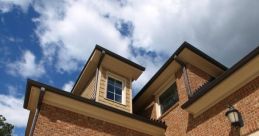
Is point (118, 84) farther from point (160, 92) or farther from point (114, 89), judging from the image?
point (160, 92)

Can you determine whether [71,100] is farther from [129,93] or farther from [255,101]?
[255,101]

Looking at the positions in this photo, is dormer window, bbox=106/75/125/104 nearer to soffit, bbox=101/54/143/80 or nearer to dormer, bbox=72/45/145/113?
dormer, bbox=72/45/145/113

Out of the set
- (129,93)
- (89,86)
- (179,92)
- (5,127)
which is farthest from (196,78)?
(5,127)

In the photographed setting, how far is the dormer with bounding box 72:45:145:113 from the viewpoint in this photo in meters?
10.8

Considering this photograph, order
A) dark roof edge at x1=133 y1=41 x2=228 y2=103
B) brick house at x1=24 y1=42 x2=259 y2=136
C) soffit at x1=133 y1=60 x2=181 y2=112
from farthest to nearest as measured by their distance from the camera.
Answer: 1. soffit at x1=133 y1=60 x2=181 y2=112
2. dark roof edge at x1=133 y1=41 x2=228 y2=103
3. brick house at x1=24 y1=42 x2=259 y2=136

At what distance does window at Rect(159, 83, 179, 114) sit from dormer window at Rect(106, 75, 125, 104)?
178 cm

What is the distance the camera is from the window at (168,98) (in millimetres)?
10609

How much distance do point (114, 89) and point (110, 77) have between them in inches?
25.5

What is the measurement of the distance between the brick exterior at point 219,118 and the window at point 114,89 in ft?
8.15

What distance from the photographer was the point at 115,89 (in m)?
11.4

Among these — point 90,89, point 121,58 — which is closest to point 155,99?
point 121,58

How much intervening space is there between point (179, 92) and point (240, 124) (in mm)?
3506

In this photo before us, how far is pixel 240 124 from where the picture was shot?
21.9ft

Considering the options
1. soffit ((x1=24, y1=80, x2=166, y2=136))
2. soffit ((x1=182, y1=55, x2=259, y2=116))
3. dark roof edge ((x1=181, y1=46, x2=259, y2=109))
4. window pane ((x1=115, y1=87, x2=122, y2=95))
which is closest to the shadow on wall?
soffit ((x1=182, y1=55, x2=259, y2=116))
